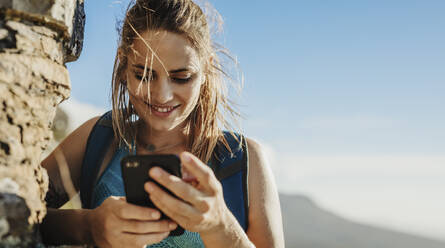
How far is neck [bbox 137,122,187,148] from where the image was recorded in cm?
301

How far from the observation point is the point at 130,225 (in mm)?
1648

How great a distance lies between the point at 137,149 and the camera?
2914 millimetres

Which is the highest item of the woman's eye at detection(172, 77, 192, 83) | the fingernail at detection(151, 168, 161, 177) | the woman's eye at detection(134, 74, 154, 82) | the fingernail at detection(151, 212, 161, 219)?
the woman's eye at detection(172, 77, 192, 83)

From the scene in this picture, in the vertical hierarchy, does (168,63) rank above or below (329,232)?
above

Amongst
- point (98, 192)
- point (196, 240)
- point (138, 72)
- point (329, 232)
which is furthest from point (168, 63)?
point (329, 232)

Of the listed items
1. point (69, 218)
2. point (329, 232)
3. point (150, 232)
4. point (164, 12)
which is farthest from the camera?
point (329, 232)

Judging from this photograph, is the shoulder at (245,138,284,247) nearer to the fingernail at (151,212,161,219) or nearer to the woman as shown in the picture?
the woman

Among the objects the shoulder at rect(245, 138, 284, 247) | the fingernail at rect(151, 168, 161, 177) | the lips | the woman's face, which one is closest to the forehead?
the woman's face

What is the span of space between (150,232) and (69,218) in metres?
0.49

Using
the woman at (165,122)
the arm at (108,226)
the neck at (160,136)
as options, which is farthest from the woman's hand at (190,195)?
the neck at (160,136)

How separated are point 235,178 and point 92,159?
→ 95cm

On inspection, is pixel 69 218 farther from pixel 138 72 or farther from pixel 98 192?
pixel 138 72

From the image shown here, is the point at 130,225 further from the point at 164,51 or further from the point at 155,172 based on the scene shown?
the point at 164,51

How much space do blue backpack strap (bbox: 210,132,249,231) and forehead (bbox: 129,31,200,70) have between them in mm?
650
